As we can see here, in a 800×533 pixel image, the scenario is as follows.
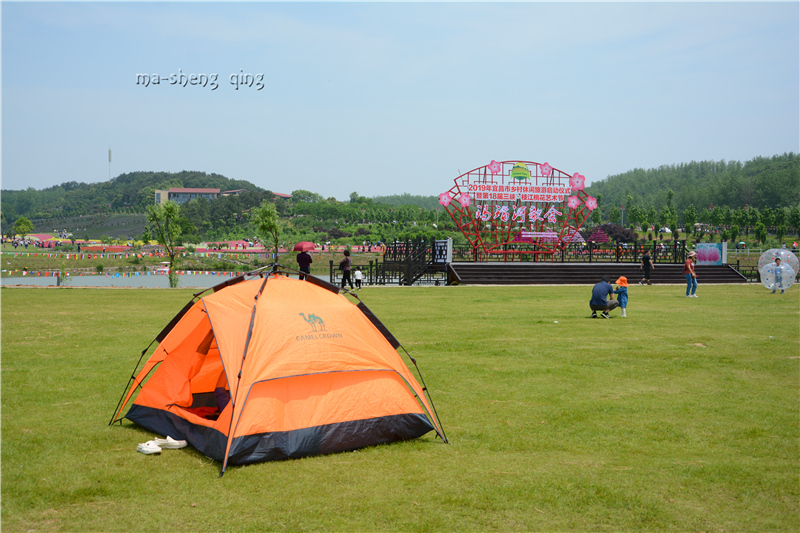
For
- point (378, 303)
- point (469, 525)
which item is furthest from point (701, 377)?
point (378, 303)

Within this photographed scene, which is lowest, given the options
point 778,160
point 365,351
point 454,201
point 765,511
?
point 765,511

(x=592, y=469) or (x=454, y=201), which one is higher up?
(x=454, y=201)

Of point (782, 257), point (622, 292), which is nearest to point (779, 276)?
point (782, 257)

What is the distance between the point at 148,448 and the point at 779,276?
2685cm

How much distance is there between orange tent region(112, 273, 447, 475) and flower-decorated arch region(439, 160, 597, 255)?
3182 cm

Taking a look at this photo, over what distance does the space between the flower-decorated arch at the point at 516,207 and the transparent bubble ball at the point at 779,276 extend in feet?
47.0

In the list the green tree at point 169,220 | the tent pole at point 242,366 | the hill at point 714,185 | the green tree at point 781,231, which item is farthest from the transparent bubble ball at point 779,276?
the hill at point 714,185

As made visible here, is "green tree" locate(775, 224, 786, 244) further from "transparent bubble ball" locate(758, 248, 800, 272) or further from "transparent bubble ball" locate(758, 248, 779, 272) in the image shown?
"transparent bubble ball" locate(758, 248, 800, 272)

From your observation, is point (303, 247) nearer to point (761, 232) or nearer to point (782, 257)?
point (782, 257)

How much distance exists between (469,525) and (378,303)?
16159 millimetres

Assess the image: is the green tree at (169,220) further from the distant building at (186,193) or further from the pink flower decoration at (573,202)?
the distant building at (186,193)

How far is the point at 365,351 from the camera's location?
6.52m

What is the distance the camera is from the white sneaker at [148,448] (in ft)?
19.3

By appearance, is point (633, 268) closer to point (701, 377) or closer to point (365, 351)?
point (701, 377)
